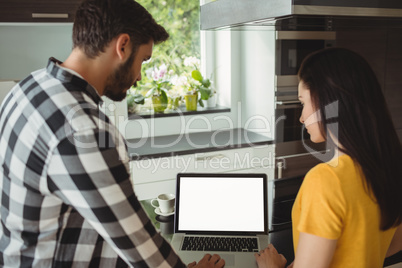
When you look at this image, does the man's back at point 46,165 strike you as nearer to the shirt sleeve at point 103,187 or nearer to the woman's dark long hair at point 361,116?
the shirt sleeve at point 103,187

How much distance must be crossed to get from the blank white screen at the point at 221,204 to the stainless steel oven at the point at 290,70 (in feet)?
4.81

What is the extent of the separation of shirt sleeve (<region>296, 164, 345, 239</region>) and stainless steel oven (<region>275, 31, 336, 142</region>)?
197cm

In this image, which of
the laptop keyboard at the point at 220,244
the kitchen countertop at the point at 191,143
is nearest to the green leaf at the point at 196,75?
the kitchen countertop at the point at 191,143

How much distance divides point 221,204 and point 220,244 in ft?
0.54

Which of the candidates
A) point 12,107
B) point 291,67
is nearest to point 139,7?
point 12,107

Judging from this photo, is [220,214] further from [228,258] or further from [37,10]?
[37,10]

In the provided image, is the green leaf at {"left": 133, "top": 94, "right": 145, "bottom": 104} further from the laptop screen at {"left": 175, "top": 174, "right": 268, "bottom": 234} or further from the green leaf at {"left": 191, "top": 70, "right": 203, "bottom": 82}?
the laptop screen at {"left": 175, "top": 174, "right": 268, "bottom": 234}

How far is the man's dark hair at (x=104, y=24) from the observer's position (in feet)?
3.04

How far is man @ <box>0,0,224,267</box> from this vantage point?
0.80 metres

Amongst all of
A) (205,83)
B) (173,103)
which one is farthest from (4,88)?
(205,83)

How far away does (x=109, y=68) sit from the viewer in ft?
3.13

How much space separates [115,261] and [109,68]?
18.8 inches

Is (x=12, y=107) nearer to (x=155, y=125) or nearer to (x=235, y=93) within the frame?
(x=155, y=125)

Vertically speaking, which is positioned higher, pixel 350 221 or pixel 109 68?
pixel 109 68
